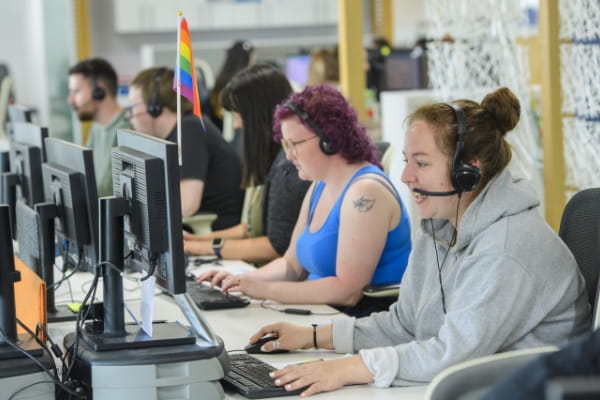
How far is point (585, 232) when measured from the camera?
2.15m

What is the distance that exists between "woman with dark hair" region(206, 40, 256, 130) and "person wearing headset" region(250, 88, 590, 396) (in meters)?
3.84

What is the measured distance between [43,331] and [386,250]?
3.59 ft

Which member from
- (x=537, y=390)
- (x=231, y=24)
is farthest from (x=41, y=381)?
(x=231, y=24)

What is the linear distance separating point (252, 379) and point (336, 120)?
1.09m

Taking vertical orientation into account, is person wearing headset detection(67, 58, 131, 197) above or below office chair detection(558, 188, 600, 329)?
above

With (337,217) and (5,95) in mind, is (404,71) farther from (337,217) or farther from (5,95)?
(337,217)

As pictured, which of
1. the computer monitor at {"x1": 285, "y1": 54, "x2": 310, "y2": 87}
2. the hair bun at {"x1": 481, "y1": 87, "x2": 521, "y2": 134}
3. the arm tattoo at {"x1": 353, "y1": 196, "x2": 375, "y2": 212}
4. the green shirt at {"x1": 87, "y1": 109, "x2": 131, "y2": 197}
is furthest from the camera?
the computer monitor at {"x1": 285, "y1": 54, "x2": 310, "y2": 87}

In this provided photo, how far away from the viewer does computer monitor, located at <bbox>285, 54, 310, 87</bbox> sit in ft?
27.2

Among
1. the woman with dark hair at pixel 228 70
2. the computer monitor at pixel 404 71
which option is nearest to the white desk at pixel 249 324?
the woman with dark hair at pixel 228 70

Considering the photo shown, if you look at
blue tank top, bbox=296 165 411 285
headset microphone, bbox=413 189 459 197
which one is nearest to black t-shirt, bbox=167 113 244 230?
blue tank top, bbox=296 165 411 285

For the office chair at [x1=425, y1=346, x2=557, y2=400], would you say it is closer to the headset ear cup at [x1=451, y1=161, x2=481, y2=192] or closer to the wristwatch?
the headset ear cup at [x1=451, y1=161, x2=481, y2=192]

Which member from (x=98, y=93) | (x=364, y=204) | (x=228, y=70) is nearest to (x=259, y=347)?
(x=364, y=204)

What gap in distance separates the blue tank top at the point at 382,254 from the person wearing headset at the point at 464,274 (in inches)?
22.7

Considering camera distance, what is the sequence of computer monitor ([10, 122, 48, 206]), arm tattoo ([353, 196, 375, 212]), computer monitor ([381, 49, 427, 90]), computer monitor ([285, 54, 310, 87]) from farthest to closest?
computer monitor ([285, 54, 310, 87]), computer monitor ([381, 49, 427, 90]), computer monitor ([10, 122, 48, 206]), arm tattoo ([353, 196, 375, 212])
